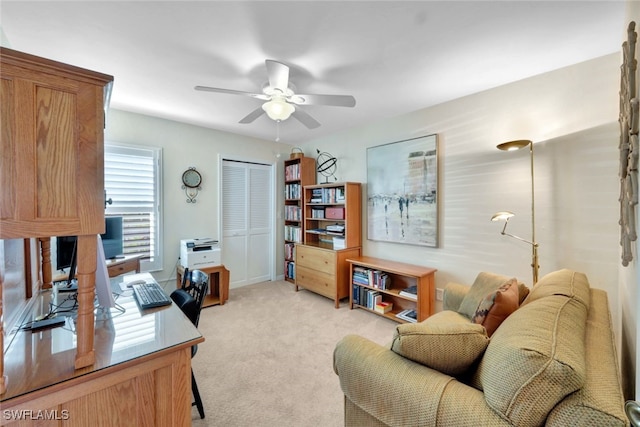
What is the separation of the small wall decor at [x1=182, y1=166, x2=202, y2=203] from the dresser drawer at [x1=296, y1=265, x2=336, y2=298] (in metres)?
1.82

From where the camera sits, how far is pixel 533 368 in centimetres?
74

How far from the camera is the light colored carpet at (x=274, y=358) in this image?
5.41ft

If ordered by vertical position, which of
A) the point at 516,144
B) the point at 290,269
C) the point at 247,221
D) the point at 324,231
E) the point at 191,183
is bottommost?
the point at 290,269

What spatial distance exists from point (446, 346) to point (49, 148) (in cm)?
160

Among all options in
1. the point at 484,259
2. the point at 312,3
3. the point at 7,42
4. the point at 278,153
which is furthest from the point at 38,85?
the point at 278,153

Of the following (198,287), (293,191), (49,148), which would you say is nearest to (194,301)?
(198,287)

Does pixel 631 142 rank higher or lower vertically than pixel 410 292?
higher

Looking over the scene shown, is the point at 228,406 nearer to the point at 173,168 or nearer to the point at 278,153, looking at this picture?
the point at 173,168

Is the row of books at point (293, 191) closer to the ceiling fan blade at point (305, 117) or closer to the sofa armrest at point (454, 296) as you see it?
the ceiling fan blade at point (305, 117)

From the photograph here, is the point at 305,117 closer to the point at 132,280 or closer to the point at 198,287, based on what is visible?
the point at 198,287

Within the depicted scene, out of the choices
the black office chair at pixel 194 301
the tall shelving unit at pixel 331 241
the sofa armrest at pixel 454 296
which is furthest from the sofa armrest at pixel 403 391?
the tall shelving unit at pixel 331 241

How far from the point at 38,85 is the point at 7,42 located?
1655 millimetres

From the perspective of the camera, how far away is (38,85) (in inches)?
33.3

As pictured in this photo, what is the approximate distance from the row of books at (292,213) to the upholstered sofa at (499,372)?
3.21 meters
